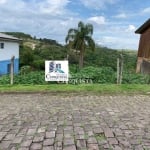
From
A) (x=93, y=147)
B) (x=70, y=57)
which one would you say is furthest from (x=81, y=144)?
(x=70, y=57)

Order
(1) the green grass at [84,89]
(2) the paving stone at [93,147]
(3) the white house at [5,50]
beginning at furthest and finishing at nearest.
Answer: (3) the white house at [5,50] < (1) the green grass at [84,89] < (2) the paving stone at [93,147]

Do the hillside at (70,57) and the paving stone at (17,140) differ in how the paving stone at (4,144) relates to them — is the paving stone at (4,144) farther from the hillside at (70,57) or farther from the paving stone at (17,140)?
the hillside at (70,57)

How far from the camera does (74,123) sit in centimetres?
589

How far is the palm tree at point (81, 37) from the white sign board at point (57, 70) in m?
19.5

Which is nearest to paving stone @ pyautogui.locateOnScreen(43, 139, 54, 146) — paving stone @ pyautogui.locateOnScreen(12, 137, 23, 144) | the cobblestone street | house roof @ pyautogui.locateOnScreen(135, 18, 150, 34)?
the cobblestone street

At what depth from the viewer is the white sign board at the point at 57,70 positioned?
12.5 meters

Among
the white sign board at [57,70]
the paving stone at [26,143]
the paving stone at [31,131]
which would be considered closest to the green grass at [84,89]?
the white sign board at [57,70]

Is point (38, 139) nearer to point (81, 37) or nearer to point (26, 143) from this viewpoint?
point (26, 143)

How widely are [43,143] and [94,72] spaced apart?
996 centimetres

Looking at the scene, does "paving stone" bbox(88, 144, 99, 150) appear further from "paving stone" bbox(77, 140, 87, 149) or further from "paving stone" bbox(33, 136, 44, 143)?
"paving stone" bbox(33, 136, 44, 143)

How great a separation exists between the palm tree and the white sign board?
19.5 metres

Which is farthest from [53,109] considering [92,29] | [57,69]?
[92,29]

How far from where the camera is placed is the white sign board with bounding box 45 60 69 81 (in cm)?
1248

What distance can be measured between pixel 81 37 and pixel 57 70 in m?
20.5
